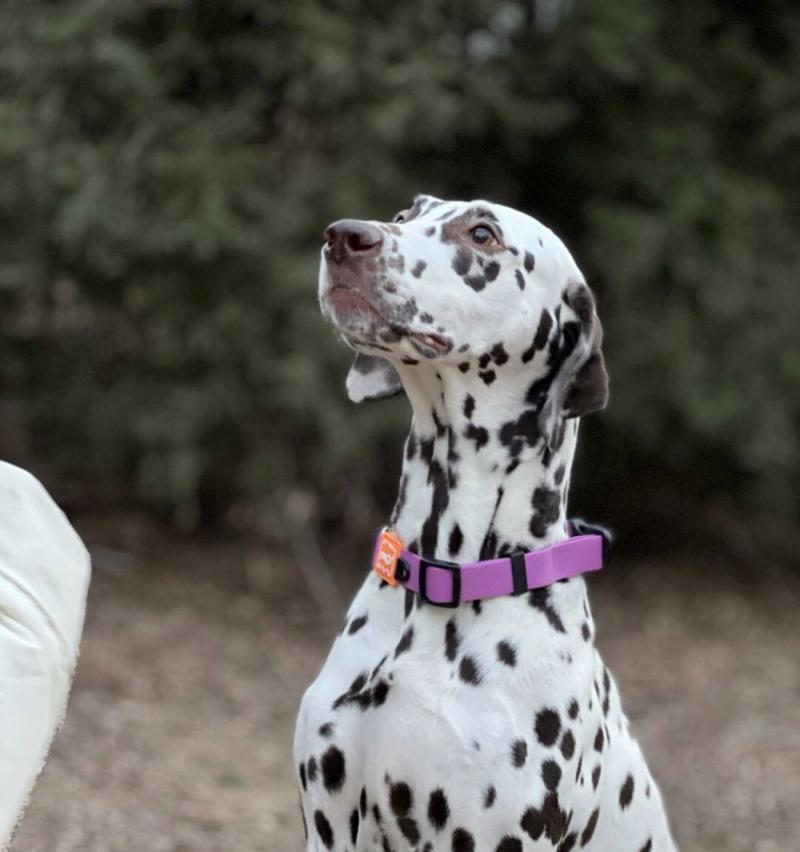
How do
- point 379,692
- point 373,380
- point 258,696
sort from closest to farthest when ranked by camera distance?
Answer: point 379,692 → point 373,380 → point 258,696

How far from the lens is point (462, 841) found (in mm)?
2854

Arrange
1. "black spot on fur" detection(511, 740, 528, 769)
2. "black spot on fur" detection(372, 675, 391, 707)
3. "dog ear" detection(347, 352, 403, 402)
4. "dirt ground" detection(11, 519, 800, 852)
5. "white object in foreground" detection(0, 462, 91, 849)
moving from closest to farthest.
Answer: "white object in foreground" detection(0, 462, 91, 849) < "black spot on fur" detection(511, 740, 528, 769) < "black spot on fur" detection(372, 675, 391, 707) < "dog ear" detection(347, 352, 403, 402) < "dirt ground" detection(11, 519, 800, 852)

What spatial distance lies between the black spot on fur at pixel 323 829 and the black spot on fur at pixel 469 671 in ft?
1.55

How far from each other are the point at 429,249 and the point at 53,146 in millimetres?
4162

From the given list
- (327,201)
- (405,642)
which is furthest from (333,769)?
(327,201)

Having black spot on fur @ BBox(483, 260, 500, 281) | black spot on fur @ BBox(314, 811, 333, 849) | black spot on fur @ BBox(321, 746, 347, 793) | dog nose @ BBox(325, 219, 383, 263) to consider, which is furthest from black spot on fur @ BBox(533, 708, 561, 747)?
dog nose @ BBox(325, 219, 383, 263)

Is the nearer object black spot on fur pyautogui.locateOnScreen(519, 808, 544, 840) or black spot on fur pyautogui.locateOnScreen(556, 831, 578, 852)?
black spot on fur pyautogui.locateOnScreen(519, 808, 544, 840)

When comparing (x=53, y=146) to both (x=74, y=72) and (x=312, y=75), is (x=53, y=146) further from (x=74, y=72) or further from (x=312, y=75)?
(x=312, y=75)

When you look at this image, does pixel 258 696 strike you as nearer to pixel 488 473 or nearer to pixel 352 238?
pixel 488 473

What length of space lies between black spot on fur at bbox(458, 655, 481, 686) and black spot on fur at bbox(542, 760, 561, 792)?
0.23 m

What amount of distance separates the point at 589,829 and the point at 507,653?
0.47 m

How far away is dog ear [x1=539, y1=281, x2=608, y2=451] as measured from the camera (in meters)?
3.08

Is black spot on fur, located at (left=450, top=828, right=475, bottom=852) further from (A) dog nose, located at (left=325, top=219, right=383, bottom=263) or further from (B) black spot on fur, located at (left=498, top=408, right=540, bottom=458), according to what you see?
(A) dog nose, located at (left=325, top=219, right=383, bottom=263)

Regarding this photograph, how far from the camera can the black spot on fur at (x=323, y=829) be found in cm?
304
